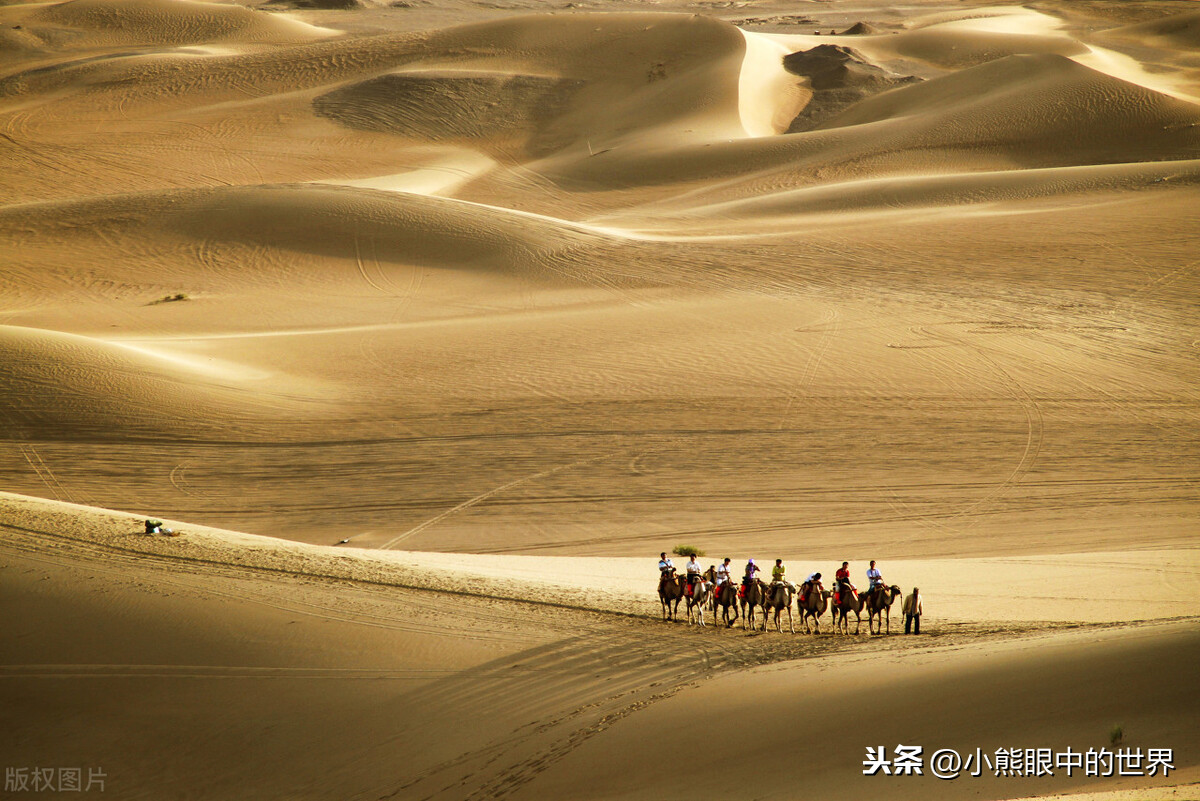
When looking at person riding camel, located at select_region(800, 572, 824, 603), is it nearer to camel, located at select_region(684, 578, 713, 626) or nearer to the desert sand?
the desert sand

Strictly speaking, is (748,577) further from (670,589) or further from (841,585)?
(841,585)

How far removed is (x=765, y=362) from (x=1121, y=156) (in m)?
27.0

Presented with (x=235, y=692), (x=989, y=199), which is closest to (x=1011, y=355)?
(x=989, y=199)

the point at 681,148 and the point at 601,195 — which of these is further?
the point at 681,148

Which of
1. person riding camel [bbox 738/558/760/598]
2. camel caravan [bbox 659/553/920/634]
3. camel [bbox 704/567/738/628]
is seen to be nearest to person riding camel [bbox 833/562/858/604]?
camel caravan [bbox 659/553/920/634]

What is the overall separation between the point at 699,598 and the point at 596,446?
6867 mm

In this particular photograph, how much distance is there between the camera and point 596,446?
18109mm

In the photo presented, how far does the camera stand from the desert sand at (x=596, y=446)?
26.9 feet

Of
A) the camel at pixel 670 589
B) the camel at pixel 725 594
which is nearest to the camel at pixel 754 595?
the camel at pixel 725 594

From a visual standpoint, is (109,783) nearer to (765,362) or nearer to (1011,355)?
(765,362)

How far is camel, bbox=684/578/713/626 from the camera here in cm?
1152

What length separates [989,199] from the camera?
1272 inches

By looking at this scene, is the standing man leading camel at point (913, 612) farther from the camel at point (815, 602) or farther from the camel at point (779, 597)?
the camel at point (779, 597)

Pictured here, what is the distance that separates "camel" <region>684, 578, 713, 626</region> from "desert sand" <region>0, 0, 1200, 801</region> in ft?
1.29
